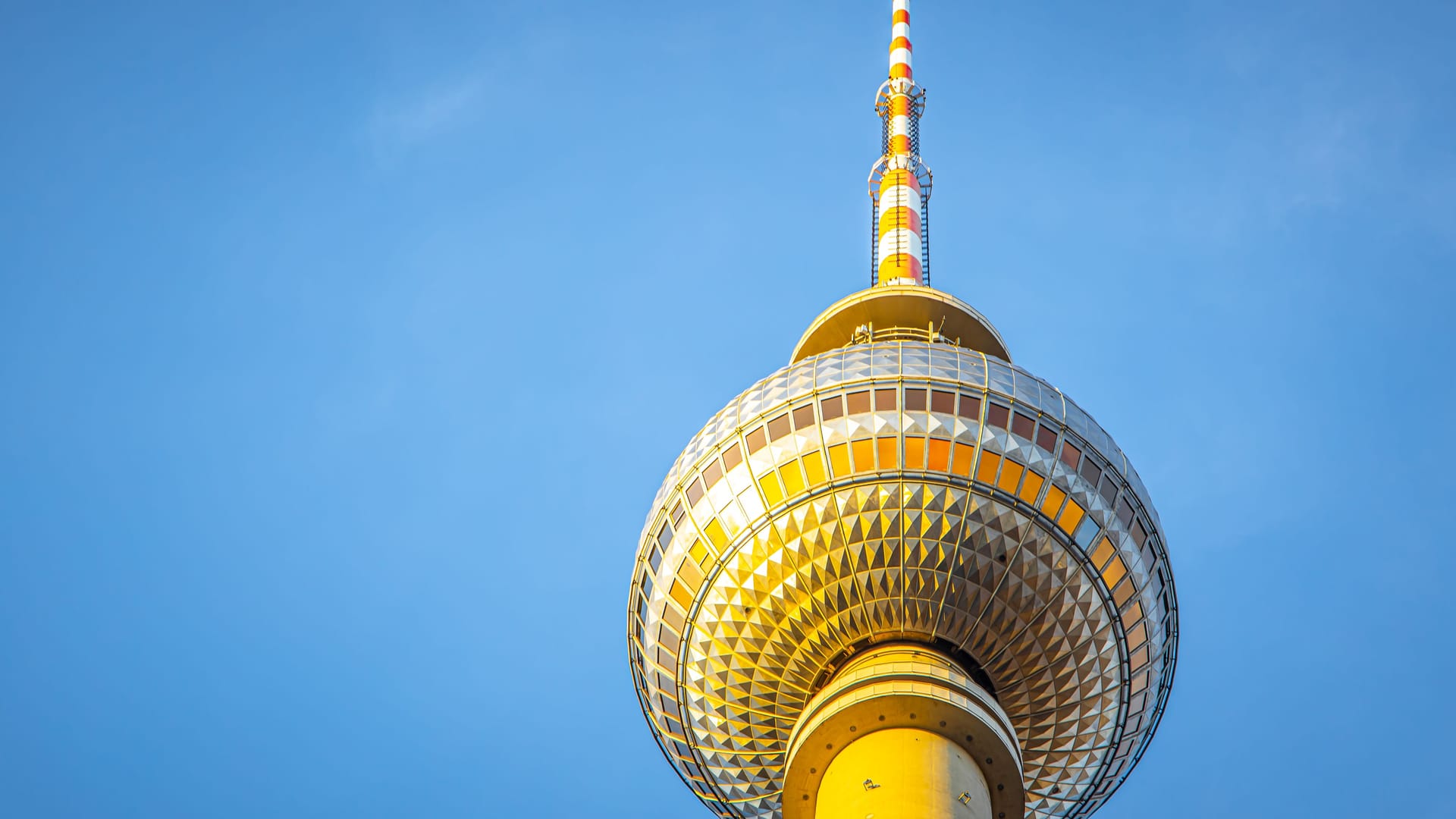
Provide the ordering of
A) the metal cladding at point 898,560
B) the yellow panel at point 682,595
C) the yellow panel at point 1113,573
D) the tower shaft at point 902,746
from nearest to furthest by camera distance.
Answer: the tower shaft at point 902,746 → the metal cladding at point 898,560 → the yellow panel at point 1113,573 → the yellow panel at point 682,595

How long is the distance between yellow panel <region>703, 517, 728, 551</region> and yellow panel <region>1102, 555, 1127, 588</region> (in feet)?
24.7

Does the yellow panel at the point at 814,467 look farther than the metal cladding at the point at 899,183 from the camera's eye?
No

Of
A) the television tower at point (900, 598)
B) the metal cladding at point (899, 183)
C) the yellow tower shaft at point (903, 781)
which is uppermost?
the metal cladding at point (899, 183)

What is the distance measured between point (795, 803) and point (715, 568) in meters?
4.82

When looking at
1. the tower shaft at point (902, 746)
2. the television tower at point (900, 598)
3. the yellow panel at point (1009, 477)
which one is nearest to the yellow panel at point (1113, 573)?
the television tower at point (900, 598)

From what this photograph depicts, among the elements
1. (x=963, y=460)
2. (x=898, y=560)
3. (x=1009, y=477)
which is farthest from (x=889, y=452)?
(x=1009, y=477)

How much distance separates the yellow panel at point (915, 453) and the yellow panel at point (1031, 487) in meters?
1.99

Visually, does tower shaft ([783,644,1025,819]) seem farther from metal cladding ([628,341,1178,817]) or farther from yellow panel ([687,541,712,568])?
yellow panel ([687,541,712,568])

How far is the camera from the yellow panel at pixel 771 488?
29.6 metres

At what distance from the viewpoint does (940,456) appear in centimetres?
2938

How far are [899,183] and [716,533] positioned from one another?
1800 cm

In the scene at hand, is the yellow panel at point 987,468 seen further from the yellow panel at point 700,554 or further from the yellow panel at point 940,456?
the yellow panel at point 700,554

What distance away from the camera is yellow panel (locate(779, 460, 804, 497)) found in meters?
29.5

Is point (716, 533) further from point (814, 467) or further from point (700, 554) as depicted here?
point (814, 467)
